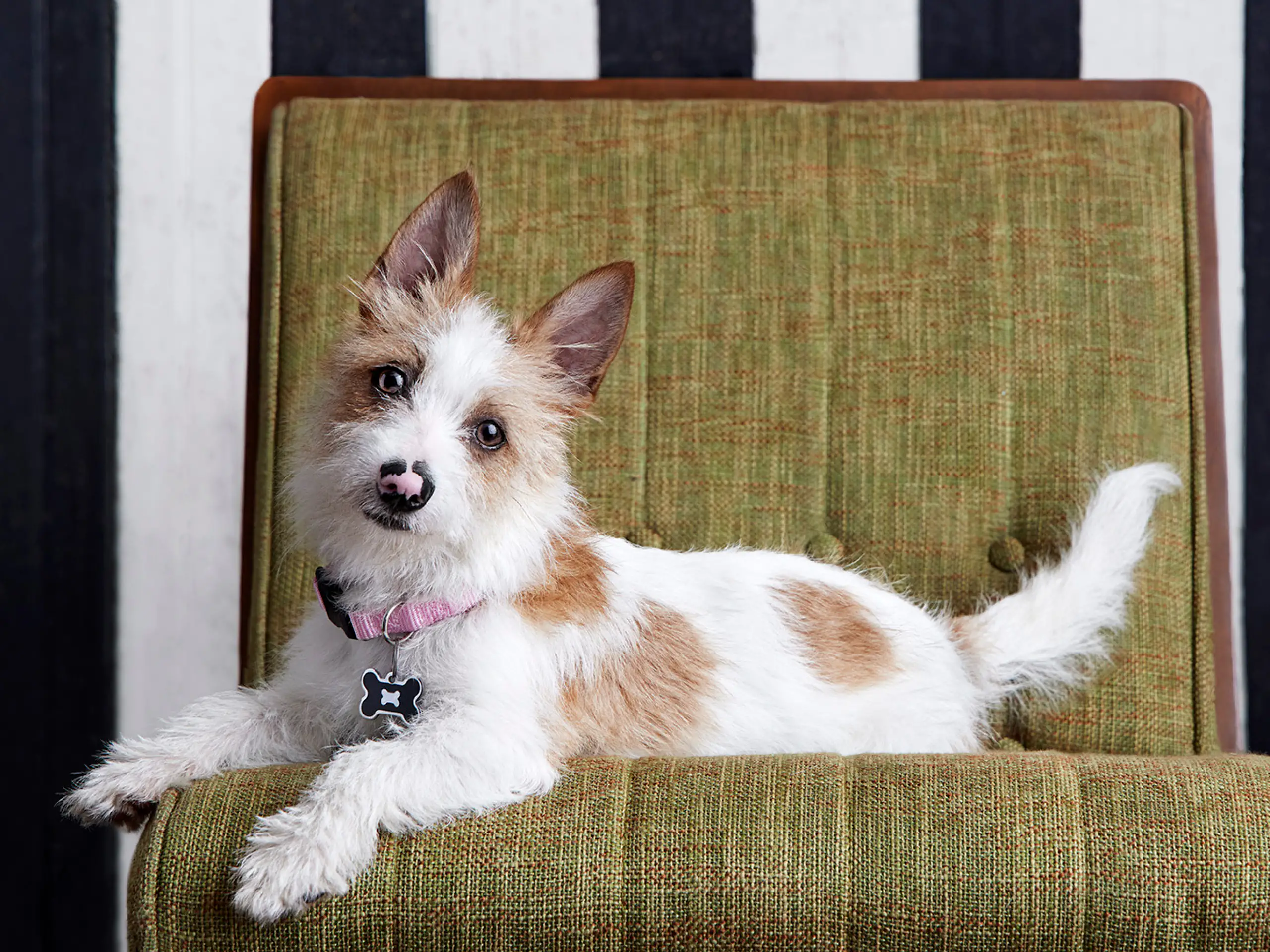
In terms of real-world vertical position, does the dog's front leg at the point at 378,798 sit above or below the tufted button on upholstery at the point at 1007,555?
below

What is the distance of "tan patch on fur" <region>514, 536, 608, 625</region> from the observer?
1.21 meters

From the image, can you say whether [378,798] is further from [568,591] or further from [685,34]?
[685,34]

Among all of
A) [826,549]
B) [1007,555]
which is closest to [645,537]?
[826,549]

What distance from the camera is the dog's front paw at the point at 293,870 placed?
3.02ft

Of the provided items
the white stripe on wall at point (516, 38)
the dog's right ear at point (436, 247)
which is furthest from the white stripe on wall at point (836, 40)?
the dog's right ear at point (436, 247)

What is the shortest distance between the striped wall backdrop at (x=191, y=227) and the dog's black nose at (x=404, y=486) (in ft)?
3.88

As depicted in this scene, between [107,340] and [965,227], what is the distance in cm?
156

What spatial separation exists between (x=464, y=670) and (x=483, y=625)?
0.05m

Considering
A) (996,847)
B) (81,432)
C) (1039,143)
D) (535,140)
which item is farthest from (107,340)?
(996,847)

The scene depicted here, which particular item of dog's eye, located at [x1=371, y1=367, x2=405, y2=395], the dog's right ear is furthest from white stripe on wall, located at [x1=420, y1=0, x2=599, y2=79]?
dog's eye, located at [x1=371, y1=367, x2=405, y2=395]

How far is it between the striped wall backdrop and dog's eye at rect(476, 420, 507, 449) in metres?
1.12

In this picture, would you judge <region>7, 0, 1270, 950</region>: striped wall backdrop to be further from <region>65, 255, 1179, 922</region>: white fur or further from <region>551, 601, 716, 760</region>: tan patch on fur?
<region>551, 601, 716, 760</region>: tan patch on fur

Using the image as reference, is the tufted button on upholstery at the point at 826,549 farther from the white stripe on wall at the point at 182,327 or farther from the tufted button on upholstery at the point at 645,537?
the white stripe on wall at the point at 182,327

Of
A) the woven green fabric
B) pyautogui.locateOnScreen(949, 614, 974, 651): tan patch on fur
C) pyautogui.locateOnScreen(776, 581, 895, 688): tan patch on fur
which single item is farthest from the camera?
pyautogui.locateOnScreen(949, 614, 974, 651): tan patch on fur
